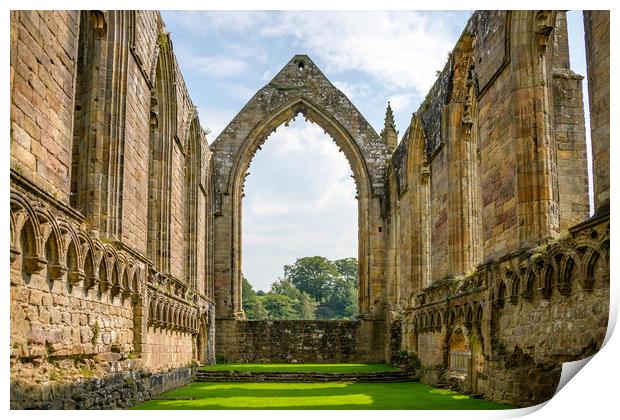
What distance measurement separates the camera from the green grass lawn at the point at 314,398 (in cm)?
941

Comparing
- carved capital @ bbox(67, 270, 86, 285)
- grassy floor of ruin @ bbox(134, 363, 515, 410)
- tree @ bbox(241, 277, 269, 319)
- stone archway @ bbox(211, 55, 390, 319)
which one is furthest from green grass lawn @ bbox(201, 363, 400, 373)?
tree @ bbox(241, 277, 269, 319)

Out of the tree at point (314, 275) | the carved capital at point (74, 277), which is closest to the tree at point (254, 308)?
the tree at point (314, 275)

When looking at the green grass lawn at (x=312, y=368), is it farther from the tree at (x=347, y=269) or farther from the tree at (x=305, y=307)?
the tree at (x=347, y=269)

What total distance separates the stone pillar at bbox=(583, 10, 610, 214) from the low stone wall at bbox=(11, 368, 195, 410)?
17.6 feet

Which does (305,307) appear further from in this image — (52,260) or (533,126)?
(52,260)

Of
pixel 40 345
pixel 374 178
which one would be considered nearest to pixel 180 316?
pixel 40 345

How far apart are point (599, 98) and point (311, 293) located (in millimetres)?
65048

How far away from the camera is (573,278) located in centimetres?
795

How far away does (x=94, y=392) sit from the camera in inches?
328

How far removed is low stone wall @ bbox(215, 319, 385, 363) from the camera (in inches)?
900

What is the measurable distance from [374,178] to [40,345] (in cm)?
1779

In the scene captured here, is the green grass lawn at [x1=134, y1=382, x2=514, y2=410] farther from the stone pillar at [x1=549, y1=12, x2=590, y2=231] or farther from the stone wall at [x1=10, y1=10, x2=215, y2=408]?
the stone pillar at [x1=549, y1=12, x2=590, y2=231]

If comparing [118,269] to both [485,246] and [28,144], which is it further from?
[485,246]

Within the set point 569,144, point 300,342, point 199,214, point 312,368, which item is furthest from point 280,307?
point 569,144
